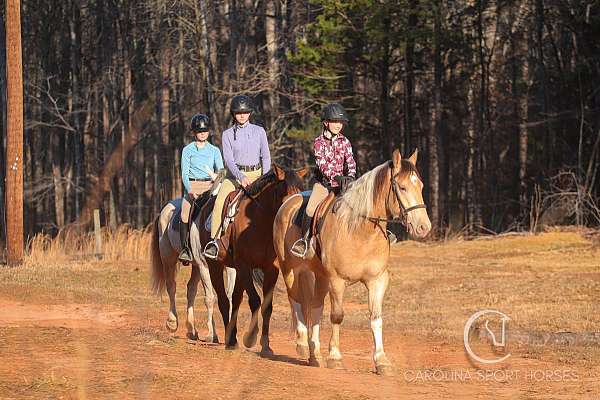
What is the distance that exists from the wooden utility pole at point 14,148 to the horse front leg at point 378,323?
17.0 metres

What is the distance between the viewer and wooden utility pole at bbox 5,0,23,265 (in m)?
27.1

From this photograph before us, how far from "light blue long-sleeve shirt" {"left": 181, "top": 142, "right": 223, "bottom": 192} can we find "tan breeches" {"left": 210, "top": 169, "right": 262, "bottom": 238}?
1045 millimetres

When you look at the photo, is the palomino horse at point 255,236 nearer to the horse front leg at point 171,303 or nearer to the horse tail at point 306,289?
the horse tail at point 306,289

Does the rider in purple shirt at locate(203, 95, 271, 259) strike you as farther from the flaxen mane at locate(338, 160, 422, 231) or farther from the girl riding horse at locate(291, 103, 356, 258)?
the flaxen mane at locate(338, 160, 422, 231)

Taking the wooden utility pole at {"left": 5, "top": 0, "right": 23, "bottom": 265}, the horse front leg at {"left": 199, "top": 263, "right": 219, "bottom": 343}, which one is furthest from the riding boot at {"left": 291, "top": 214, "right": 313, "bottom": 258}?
the wooden utility pole at {"left": 5, "top": 0, "right": 23, "bottom": 265}

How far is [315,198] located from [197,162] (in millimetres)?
3216

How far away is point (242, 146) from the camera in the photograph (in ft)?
46.2

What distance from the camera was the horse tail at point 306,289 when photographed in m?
12.8

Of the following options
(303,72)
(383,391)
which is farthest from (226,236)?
(303,72)

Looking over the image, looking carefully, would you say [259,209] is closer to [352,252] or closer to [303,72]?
[352,252]

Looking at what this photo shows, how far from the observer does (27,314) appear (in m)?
18.8

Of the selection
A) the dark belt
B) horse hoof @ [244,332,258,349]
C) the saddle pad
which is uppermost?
the dark belt

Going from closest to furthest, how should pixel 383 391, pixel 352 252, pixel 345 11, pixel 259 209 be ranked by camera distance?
pixel 383 391
pixel 352 252
pixel 259 209
pixel 345 11

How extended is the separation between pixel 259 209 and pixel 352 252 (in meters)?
2.25
